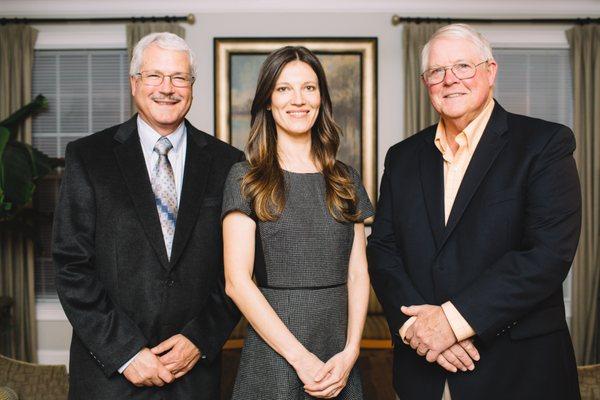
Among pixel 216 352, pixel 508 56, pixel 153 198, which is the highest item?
pixel 508 56

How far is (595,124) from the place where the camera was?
499cm

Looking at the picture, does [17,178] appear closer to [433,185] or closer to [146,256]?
[146,256]

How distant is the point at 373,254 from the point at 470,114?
Answer: 60cm

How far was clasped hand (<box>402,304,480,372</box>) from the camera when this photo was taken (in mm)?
1748

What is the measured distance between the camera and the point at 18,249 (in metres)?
5.04

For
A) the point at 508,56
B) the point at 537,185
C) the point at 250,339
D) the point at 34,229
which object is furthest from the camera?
the point at 508,56

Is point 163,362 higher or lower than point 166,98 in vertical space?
lower

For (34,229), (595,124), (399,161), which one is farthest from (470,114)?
(34,229)

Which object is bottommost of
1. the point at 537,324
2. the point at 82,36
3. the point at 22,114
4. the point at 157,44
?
the point at 537,324

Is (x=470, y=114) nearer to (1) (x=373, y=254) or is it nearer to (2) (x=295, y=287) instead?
(1) (x=373, y=254)

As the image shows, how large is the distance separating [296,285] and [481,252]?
1.97 feet

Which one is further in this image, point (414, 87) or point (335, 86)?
point (335, 86)

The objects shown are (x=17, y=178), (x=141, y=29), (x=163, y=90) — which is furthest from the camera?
(x=141, y=29)

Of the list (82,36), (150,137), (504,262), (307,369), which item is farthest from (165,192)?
(82,36)
